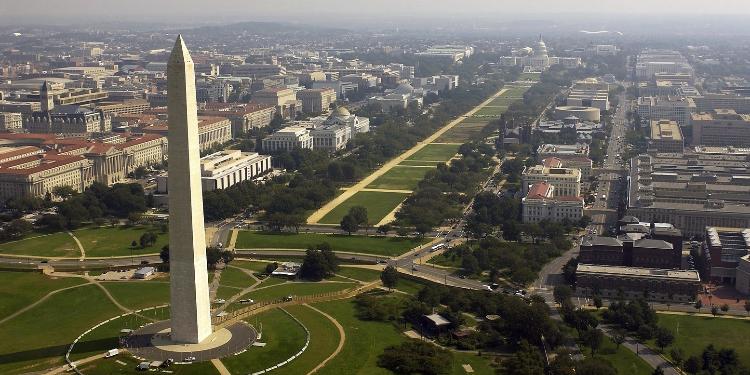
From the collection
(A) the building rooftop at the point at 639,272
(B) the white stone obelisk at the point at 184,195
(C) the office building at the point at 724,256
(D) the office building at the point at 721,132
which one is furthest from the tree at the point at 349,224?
(D) the office building at the point at 721,132

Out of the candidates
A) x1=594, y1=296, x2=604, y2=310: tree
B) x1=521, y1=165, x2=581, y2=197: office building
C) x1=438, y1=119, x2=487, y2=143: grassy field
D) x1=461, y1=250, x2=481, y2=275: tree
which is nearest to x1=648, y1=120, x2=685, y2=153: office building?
x1=521, y1=165, x2=581, y2=197: office building

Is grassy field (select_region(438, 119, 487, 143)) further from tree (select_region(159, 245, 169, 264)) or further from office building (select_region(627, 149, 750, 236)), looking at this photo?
tree (select_region(159, 245, 169, 264))

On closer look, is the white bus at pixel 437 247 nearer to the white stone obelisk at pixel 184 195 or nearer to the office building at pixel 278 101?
the white stone obelisk at pixel 184 195

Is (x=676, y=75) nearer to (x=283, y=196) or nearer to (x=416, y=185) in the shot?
(x=416, y=185)

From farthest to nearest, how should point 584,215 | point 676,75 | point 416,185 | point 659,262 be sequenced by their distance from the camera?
point 676,75 < point 416,185 < point 584,215 < point 659,262

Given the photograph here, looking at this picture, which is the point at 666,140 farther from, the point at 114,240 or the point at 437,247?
the point at 114,240

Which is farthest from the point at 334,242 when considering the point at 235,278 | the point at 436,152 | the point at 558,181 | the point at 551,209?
the point at 436,152

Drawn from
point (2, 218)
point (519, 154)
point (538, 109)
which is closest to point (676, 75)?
point (538, 109)
